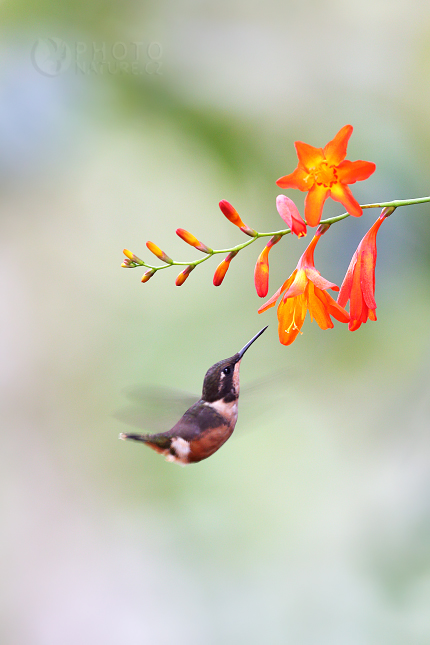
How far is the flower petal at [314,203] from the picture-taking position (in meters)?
0.60

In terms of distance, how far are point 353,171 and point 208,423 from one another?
0.41 m

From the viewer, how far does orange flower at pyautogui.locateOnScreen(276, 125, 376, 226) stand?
59cm

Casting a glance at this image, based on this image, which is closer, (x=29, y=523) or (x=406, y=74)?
(x=406, y=74)

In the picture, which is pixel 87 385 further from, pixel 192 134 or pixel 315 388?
pixel 192 134

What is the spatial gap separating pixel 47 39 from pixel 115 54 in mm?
283

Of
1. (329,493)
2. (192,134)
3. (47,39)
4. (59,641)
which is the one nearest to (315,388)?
(329,493)

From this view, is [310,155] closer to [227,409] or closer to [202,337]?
[227,409]

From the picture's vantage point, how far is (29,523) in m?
2.68

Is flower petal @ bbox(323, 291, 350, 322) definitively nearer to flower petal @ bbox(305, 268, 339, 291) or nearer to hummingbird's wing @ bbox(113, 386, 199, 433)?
flower petal @ bbox(305, 268, 339, 291)

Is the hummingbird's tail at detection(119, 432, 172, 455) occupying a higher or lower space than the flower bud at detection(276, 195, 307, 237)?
lower

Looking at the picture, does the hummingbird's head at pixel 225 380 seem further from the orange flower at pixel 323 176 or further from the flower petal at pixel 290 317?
the orange flower at pixel 323 176

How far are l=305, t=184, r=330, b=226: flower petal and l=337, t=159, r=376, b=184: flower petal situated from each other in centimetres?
3

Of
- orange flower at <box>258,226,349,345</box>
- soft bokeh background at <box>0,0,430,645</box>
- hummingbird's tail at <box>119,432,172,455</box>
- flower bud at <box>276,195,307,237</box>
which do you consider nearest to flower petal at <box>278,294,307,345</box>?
orange flower at <box>258,226,349,345</box>

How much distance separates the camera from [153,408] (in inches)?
30.7
